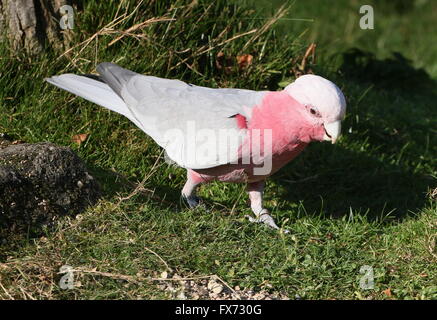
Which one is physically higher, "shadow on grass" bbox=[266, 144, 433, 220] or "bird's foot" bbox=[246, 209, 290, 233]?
"bird's foot" bbox=[246, 209, 290, 233]

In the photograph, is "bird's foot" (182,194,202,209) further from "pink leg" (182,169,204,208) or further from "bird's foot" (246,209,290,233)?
"bird's foot" (246,209,290,233)

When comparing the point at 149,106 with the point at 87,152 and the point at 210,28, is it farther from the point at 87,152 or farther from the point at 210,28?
Result: the point at 210,28

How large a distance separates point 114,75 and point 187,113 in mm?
587

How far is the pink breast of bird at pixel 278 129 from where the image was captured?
4094mm

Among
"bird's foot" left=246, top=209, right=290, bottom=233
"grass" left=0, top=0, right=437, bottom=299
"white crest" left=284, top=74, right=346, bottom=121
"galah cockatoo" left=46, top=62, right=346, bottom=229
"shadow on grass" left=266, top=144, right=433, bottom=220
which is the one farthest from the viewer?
"shadow on grass" left=266, top=144, right=433, bottom=220

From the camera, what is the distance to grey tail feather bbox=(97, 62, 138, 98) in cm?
465

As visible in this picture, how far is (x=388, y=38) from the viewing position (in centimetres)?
918

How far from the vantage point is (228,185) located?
5.06 m

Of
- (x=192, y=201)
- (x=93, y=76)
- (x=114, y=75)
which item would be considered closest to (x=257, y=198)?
(x=192, y=201)

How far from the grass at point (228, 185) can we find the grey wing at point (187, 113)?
26 centimetres

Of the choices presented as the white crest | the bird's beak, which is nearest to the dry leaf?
the white crest

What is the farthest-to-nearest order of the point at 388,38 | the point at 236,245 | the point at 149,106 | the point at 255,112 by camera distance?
1. the point at 388,38
2. the point at 149,106
3. the point at 255,112
4. the point at 236,245

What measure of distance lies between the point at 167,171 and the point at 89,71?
91 cm

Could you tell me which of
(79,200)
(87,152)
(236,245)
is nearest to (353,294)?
→ (236,245)
